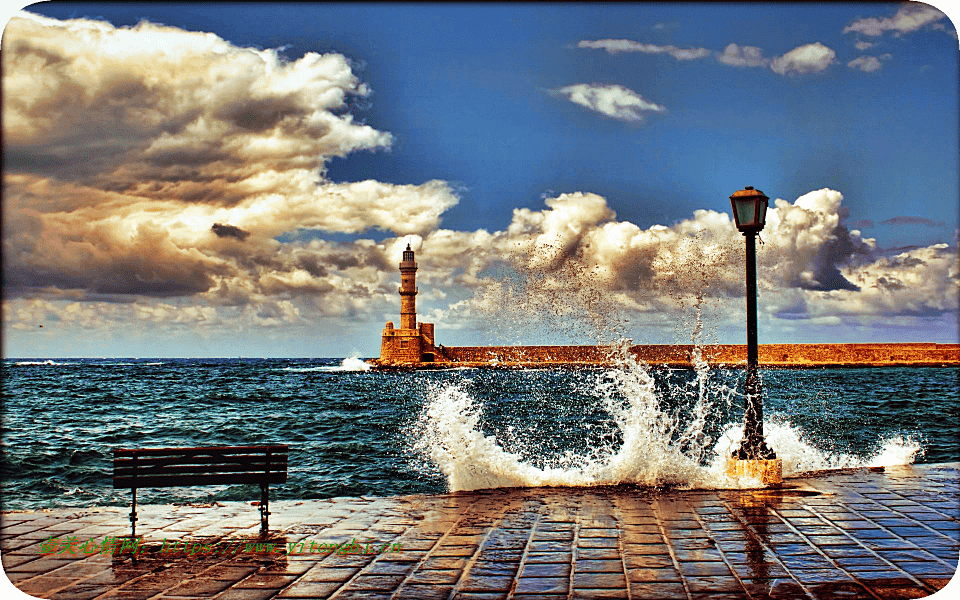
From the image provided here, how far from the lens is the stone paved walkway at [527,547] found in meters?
4.83

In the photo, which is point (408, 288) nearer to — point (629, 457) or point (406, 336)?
point (406, 336)

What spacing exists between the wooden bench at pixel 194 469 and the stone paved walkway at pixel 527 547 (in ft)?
1.39

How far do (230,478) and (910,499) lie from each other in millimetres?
6513

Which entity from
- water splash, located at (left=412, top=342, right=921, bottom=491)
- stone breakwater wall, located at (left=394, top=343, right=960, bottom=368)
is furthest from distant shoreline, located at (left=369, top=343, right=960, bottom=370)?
water splash, located at (left=412, top=342, right=921, bottom=491)

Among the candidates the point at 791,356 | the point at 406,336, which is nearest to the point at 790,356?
the point at 791,356

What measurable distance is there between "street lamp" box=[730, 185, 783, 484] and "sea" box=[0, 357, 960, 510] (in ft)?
1.47

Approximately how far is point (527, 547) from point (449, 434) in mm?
4221

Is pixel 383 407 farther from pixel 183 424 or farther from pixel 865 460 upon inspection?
pixel 865 460

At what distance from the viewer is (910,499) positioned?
25.0ft

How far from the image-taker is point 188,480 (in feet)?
21.5

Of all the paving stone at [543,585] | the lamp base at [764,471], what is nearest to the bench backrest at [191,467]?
the paving stone at [543,585]

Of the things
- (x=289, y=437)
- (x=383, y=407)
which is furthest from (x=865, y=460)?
(x=383, y=407)

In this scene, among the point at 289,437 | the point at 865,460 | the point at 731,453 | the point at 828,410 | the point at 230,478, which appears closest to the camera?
the point at 230,478

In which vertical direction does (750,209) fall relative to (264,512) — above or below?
above
